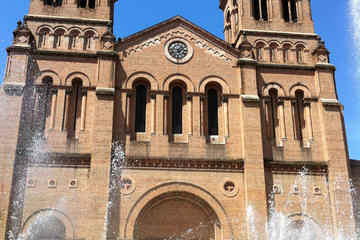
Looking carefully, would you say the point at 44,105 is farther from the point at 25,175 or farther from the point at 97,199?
the point at 97,199

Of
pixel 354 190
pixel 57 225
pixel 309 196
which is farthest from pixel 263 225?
pixel 57 225

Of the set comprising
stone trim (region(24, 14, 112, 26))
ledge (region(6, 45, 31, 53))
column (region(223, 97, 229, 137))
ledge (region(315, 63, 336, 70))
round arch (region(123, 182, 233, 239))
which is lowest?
round arch (region(123, 182, 233, 239))

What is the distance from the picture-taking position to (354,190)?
24703 mm

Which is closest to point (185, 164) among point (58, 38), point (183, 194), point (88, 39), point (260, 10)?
point (183, 194)

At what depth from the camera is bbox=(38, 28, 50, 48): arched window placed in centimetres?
2578

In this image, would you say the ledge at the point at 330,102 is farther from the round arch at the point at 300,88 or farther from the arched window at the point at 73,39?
the arched window at the point at 73,39

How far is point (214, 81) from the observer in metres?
25.9

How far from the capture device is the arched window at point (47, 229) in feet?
71.3

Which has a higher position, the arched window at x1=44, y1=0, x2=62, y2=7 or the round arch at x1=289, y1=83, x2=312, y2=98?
the arched window at x1=44, y1=0, x2=62, y2=7

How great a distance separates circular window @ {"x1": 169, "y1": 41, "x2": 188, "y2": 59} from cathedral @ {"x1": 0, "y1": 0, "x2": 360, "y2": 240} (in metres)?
0.08

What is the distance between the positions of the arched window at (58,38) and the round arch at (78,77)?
2.18m

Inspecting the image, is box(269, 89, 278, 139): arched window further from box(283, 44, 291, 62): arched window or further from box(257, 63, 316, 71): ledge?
box(283, 44, 291, 62): arched window

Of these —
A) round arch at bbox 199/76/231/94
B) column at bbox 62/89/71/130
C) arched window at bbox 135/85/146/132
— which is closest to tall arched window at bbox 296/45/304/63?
round arch at bbox 199/76/231/94

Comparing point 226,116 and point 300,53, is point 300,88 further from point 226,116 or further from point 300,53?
point 226,116
